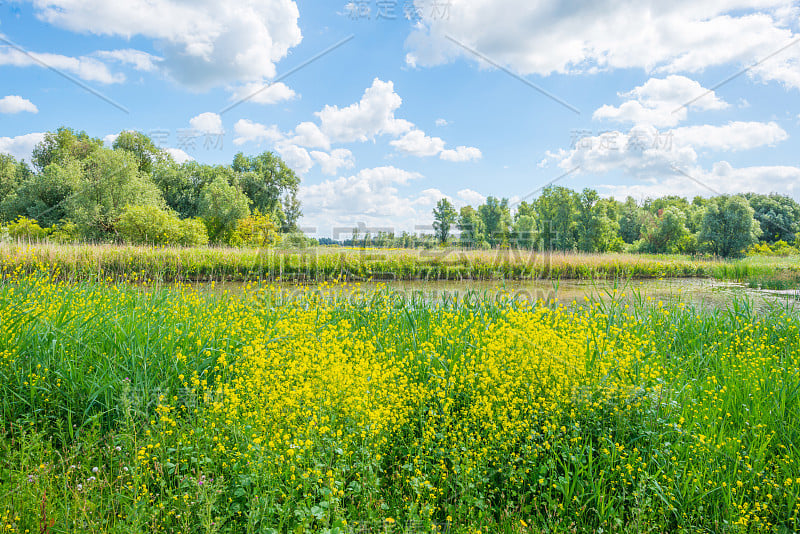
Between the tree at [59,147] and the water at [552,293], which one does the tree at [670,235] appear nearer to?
the water at [552,293]

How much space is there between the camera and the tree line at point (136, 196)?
2420cm

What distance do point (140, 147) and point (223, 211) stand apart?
59.2 ft

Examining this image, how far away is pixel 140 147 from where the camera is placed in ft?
142

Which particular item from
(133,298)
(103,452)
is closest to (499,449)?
(103,452)

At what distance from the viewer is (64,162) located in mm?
37219

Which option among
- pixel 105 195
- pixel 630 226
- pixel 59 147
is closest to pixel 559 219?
pixel 630 226

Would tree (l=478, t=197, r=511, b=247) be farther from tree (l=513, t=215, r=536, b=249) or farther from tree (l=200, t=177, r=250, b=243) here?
tree (l=200, t=177, r=250, b=243)

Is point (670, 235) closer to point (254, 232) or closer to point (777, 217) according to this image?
point (777, 217)

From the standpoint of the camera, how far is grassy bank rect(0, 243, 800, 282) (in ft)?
41.9

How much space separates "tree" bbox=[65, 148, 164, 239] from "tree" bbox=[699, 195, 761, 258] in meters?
37.5

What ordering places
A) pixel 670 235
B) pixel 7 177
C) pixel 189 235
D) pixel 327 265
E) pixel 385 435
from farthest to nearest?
pixel 7 177 < pixel 670 235 < pixel 189 235 < pixel 327 265 < pixel 385 435

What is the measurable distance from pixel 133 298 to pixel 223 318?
61.0 inches

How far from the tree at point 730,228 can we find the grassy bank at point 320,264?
10.3 metres

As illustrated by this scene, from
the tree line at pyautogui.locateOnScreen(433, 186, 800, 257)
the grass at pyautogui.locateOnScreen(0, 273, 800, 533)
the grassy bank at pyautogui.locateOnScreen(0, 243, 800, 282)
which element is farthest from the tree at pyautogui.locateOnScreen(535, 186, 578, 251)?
the grass at pyautogui.locateOnScreen(0, 273, 800, 533)
